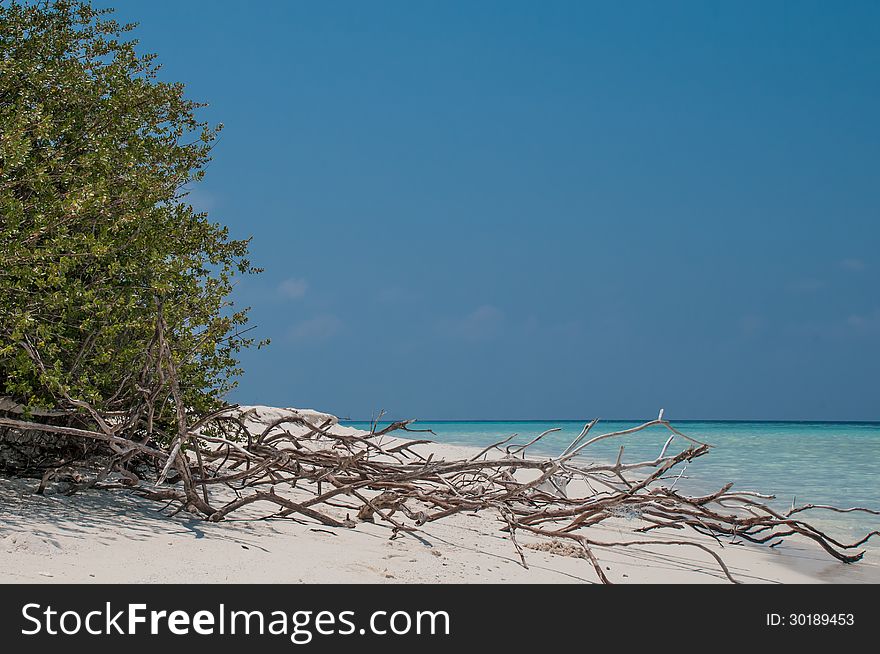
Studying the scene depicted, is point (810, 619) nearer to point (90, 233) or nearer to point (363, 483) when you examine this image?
point (363, 483)

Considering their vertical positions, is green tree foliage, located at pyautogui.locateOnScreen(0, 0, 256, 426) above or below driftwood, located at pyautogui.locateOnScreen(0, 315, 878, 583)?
above

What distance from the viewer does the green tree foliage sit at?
530 cm

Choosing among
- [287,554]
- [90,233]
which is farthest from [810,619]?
[90,233]

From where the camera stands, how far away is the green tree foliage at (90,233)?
17.4ft

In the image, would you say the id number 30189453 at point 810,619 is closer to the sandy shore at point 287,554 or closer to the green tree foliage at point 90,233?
the sandy shore at point 287,554

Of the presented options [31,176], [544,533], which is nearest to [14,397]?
[31,176]

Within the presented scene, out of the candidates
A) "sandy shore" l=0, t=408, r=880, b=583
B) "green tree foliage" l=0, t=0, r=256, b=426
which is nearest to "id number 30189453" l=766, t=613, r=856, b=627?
"sandy shore" l=0, t=408, r=880, b=583

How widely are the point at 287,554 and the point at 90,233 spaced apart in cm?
302

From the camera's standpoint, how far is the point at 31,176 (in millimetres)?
5488

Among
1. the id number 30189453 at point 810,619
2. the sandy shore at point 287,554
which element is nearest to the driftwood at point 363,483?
the sandy shore at point 287,554

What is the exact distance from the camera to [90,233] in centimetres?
588

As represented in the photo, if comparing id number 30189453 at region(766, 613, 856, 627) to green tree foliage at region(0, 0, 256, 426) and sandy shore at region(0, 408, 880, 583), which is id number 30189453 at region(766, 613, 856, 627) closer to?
sandy shore at region(0, 408, 880, 583)

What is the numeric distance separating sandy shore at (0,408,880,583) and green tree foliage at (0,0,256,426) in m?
0.93

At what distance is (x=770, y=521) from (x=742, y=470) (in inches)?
374
